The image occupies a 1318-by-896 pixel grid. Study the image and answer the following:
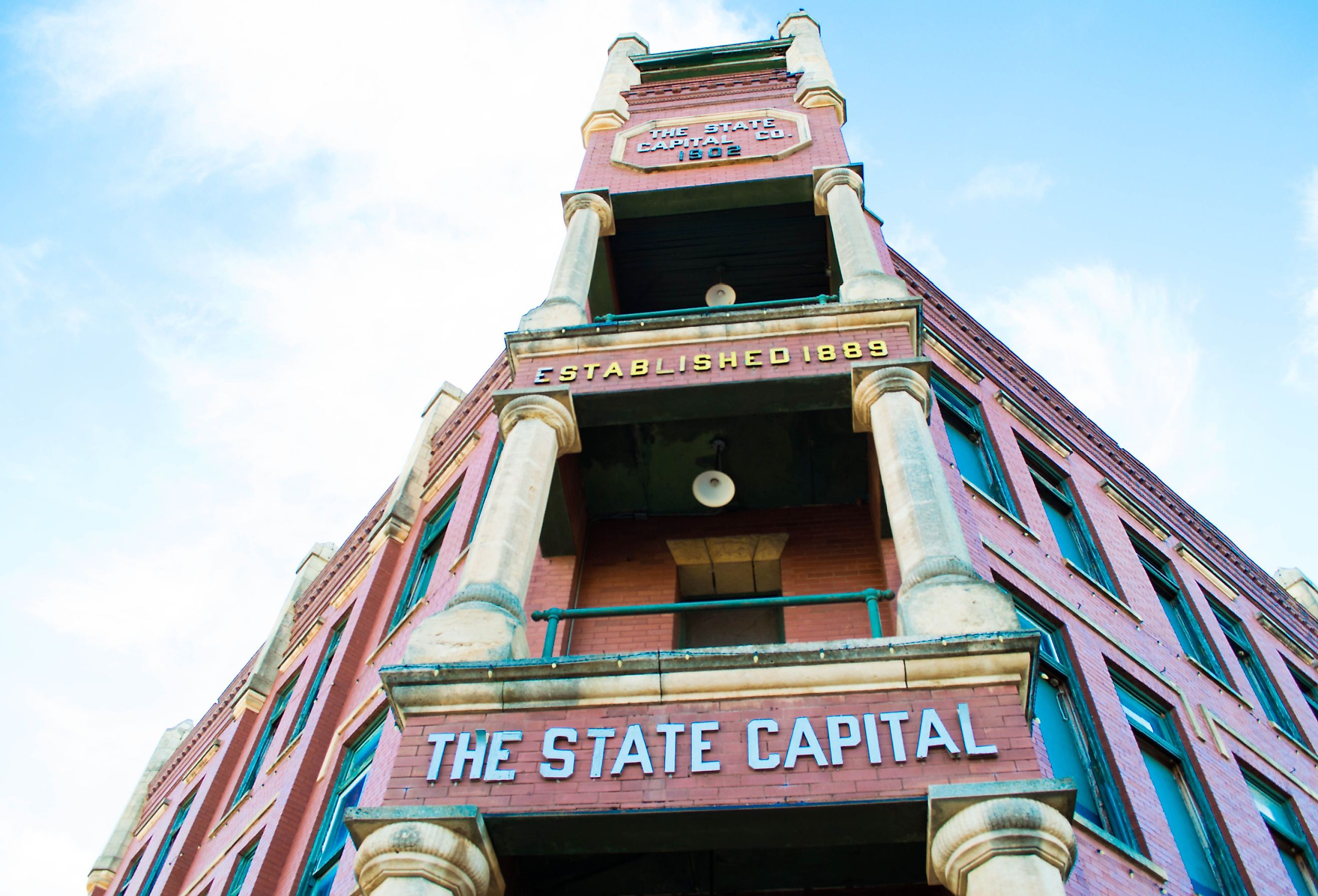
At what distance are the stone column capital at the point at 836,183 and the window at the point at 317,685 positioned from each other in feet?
28.5

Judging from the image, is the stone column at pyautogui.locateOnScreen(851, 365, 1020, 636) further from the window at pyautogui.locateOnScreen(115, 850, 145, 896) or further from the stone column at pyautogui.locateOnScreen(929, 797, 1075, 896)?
the window at pyautogui.locateOnScreen(115, 850, 145, 896)

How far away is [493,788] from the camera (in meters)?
6.61

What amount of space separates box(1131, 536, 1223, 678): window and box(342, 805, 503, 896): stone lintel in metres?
11.1

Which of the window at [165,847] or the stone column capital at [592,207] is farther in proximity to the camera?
the window at [165,847]

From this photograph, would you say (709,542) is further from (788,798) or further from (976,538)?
(788,798)

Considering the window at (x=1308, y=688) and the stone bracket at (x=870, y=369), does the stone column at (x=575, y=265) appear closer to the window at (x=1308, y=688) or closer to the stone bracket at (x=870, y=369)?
the stone bracket at (x=870, y=369)

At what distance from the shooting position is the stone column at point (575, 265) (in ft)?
35.9

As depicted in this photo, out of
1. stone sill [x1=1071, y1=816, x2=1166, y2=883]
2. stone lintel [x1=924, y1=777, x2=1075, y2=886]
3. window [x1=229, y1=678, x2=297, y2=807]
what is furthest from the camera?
window [x1=229, y1=678, x2=297, y2=807]

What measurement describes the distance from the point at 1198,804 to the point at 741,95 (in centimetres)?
1105

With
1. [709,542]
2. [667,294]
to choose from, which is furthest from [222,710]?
[709,542]

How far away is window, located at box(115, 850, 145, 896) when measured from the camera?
70.3 feet

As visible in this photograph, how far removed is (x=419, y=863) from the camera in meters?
6.21

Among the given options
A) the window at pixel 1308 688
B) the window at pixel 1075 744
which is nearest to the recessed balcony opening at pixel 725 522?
the window at pixel 1075 744

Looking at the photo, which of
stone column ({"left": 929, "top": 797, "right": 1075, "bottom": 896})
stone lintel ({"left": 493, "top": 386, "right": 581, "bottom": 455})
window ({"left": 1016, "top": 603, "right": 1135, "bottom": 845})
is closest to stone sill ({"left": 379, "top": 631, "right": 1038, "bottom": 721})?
stone column ({"left": 929, "top": 797, "right": 1075, "bottom": 896})
